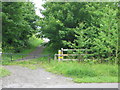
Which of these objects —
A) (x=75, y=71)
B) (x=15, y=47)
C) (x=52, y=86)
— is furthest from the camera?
(x=15, y=47)

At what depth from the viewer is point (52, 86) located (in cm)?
523

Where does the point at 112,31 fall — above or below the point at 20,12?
below

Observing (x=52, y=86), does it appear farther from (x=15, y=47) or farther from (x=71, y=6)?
(x=15, y=47)

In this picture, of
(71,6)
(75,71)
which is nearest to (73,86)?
(75,71)

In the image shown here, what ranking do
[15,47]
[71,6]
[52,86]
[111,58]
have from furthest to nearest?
[15,47] → [71,6] → [111,58] → [52,86]

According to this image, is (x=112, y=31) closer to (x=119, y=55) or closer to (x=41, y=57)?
(x=119, y=55)

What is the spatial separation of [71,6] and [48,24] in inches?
101

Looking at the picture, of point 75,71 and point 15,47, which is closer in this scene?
point 75,71

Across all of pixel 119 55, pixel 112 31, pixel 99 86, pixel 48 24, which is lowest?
pixel 99 86

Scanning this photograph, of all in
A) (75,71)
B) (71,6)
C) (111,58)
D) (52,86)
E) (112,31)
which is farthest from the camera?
(71,6)

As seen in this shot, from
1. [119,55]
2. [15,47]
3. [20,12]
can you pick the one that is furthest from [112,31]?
[15,47]

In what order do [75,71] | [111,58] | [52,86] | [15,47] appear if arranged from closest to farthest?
1. [52,86]
2. [75,71]
3. [111,58]
4. [15,47]

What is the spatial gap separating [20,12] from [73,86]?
10.4 meters

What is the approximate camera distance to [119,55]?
350 inches
